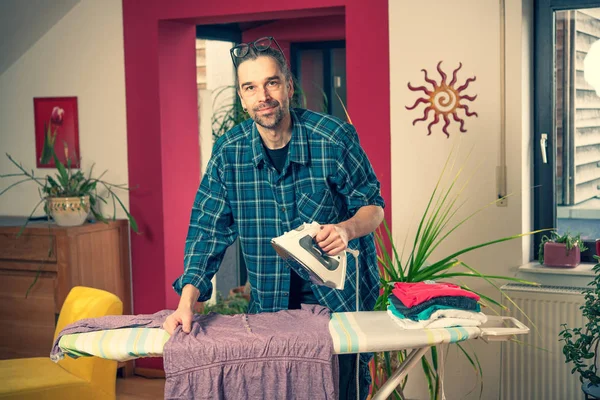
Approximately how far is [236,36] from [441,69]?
2121 mm

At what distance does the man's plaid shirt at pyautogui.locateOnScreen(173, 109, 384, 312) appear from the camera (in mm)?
2234

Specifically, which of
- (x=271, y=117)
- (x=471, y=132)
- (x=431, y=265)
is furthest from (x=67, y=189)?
(x=271, y=117)

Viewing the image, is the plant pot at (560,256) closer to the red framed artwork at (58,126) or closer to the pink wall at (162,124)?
the pink wall at (162,124)

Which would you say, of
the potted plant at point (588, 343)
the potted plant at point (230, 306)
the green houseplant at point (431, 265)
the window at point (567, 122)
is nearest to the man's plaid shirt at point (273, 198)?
the green houseplant at point (431, 265)

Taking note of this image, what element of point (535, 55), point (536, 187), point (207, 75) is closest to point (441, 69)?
point (535, 55)

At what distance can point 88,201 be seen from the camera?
4.05 meters

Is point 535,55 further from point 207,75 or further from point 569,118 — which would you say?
point 207,75

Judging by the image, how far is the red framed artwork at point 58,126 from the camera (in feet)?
14.3

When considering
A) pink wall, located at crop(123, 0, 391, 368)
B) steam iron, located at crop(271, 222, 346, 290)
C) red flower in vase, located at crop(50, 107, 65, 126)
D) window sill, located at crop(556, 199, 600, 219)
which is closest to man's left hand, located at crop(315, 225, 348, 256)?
steam iron, located at crop(271, 222, 346, 290)

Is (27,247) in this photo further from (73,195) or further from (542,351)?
(542,351)

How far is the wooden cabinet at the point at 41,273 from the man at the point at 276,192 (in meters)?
1.82

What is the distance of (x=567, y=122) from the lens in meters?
3.53

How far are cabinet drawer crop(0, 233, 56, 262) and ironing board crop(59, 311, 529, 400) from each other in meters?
1.92

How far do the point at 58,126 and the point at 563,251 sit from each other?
2687mm
